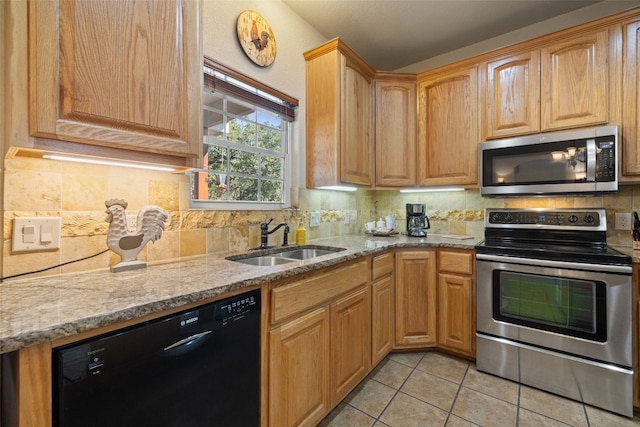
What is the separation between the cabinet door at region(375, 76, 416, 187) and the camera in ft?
8.57

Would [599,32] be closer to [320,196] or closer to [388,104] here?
[388,104]

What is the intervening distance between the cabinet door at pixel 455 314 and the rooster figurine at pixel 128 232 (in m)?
1.97

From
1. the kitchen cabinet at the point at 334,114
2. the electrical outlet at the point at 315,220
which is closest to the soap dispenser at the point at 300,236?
the electrical outlet at the point at 315,220

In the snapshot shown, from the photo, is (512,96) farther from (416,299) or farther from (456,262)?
(416,299)

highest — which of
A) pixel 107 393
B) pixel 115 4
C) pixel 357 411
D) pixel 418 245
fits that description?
pixel 115 4

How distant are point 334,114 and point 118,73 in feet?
4.82

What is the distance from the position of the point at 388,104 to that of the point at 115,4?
213 centimetres

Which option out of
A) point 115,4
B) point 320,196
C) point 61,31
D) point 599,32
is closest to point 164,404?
point 61,31

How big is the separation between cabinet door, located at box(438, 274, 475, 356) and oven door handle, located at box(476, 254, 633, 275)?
0.24 meters

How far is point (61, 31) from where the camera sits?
864 mm

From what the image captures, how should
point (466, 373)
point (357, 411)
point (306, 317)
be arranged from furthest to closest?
1. point (466, 373)
2. point (357, 411)
3. point (306, 317)

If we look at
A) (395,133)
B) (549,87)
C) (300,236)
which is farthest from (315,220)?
(549,87)

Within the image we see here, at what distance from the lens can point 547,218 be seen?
2.16m

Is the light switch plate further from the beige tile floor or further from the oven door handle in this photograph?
the oven door handle
